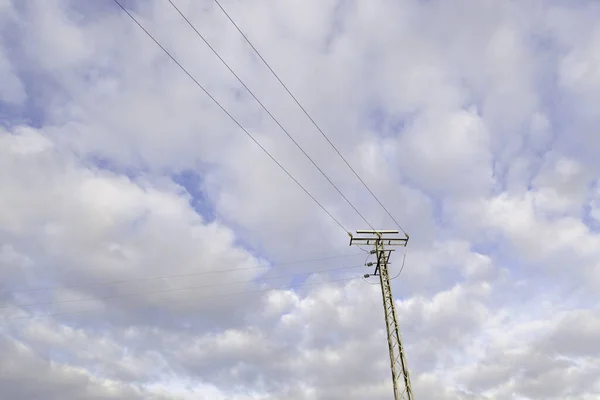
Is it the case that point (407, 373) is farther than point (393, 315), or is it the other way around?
point (393, 315)

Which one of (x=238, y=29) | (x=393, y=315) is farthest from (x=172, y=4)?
(x=393, y=315)

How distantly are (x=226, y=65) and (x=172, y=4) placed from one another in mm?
2514

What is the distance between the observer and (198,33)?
497 inches

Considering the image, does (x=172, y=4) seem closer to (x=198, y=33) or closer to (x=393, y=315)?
(x=198, y=33)

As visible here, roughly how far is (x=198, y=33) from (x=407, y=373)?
22724mm

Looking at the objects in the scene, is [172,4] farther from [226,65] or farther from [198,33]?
[226,65]

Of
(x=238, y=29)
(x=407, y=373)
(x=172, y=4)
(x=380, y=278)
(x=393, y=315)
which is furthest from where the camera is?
(x=380, y=278)

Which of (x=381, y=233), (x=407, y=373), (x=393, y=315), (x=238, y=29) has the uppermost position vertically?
(x=381, y=233)

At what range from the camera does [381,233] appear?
31250 mm

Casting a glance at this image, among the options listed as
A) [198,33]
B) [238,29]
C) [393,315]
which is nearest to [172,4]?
[198,33]

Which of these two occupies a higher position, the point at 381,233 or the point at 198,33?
the point at 381,233

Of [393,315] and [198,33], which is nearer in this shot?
[198,33]

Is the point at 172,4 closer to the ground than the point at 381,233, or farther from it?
closer to the ground

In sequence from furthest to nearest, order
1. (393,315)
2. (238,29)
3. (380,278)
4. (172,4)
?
(380,278), (393,315), (238,29), (172,4)
